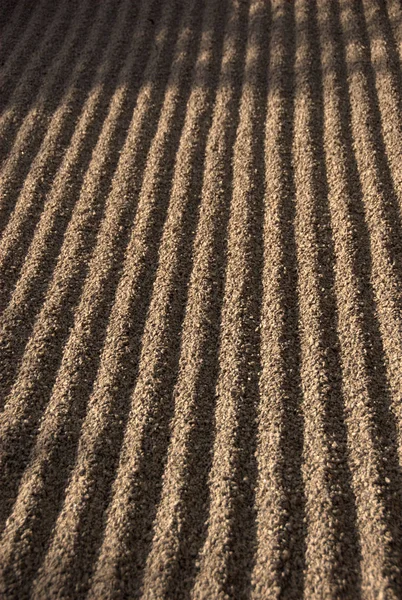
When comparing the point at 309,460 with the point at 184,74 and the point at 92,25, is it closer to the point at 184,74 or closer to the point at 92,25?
the point at 184,74

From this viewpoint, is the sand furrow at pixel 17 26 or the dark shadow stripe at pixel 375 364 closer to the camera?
the dark shadow stripe at pixel 375 364

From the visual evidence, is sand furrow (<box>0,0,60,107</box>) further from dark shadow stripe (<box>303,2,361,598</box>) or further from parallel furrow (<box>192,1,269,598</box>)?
dark shadow stripe (<box>303,2,361,598</box>)

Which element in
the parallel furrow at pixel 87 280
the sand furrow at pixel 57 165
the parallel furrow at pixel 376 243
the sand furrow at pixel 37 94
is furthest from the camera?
the sand furrow at pixel 37 94

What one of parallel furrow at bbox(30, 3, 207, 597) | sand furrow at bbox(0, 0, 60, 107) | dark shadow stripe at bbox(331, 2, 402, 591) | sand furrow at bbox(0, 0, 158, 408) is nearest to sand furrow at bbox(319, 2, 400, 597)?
dark shadow stripe at bbox(331, 2, 402, 591)

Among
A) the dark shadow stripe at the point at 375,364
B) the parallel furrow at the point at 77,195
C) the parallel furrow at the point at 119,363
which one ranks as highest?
the parallel furrow at the point at 77,195

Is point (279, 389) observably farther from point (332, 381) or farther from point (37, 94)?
point (37, 94)

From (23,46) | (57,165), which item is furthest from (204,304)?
(23,46)

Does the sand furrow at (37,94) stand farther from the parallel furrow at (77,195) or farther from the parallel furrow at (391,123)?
the parallel furrow at (391,123)

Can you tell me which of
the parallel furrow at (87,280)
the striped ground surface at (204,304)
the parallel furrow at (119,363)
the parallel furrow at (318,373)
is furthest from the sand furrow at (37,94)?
the parallel furrow at (318,373)
